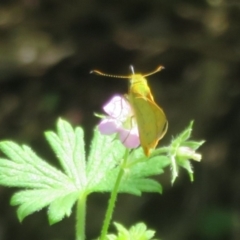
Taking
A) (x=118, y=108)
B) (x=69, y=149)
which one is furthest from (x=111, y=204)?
(x=69, y=149)

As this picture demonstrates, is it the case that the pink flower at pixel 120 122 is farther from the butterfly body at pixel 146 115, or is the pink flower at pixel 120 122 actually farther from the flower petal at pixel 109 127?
the butterfly body at pixel 146 115

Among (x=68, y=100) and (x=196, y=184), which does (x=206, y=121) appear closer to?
(x=196, y=184)

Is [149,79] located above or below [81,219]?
above

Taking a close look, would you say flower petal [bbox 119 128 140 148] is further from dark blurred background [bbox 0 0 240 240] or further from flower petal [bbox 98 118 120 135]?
dark blurred background [bbox 0 0 240 240]

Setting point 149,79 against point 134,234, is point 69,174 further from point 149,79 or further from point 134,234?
point 149,79

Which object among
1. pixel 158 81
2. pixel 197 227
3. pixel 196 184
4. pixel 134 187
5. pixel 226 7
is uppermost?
pixel 226 7

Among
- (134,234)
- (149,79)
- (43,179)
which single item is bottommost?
(134,234)

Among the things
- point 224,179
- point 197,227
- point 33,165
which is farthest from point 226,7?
point 33,165

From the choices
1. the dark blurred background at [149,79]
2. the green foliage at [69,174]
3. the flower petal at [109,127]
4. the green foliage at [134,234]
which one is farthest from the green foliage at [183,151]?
the dark blurred background at [149,79]
